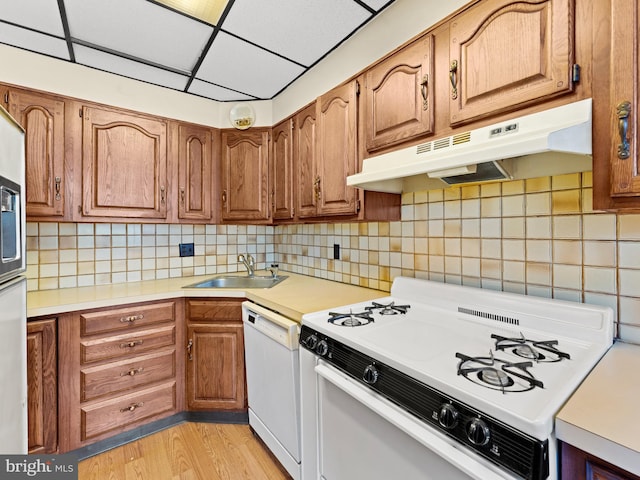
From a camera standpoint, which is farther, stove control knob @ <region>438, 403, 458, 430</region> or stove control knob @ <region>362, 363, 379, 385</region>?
stove control knob @ <region>362, 363, 379, 385</region>

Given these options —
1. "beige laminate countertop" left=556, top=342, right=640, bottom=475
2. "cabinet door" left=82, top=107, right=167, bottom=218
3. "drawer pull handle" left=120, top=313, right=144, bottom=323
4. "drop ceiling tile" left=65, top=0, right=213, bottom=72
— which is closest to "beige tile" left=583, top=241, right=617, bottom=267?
"beige laminate countertop" left=556, top=342, right=640, bottom=475

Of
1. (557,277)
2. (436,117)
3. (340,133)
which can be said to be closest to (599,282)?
(557,277)

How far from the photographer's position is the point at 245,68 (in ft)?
6.58

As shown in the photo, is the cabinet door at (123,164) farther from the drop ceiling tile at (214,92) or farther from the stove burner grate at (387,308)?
the stove burner grate at (387,308)

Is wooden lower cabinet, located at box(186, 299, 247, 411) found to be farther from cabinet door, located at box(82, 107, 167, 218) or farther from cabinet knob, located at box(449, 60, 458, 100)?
cabinet knob, located at box(449, 60, 458, 100)

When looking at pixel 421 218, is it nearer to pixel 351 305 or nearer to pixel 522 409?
pixel 351 305

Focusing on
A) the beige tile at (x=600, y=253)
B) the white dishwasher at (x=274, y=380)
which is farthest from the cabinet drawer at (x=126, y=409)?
the beige tile at (x=600, y=253)

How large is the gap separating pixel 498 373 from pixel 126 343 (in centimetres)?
192

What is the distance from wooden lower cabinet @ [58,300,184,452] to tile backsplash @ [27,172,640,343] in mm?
590

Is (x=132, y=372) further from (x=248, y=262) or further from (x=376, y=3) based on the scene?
(x=376, y=3)

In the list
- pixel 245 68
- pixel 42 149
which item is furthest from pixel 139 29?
pixel 42 149

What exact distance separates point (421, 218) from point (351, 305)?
0.61 metres

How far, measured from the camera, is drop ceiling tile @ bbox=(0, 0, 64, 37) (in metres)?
1.41

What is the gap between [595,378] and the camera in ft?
2.59
